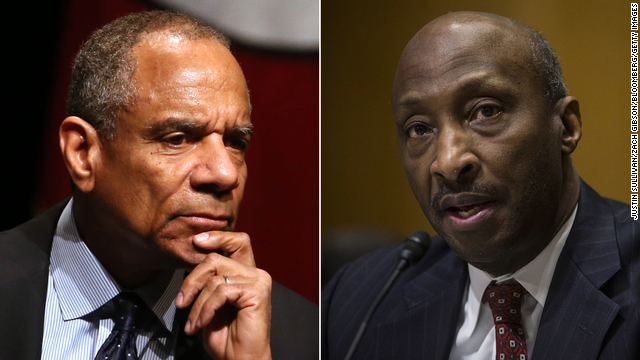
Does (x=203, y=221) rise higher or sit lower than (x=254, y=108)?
lower

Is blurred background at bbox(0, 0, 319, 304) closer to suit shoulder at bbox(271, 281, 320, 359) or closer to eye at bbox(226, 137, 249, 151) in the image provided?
suit shoulder at bbox(271, 281, 320, 359)

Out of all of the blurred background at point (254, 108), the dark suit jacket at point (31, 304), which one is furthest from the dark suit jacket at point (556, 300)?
the blurred background at point (254, 108)

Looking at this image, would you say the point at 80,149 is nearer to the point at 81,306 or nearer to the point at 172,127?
the point at 172,127

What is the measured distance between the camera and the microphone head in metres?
2.01

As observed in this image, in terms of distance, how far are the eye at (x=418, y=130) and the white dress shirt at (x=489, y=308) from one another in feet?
1.66

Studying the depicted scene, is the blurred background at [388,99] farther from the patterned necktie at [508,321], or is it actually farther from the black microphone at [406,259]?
the patterned necktie at [508,321]

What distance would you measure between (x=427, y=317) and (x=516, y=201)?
0.54 meters

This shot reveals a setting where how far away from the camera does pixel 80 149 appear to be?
1899 millimetres

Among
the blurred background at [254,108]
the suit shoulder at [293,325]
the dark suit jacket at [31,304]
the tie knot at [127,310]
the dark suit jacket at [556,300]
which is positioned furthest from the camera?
the suit shoulder at [293,325]

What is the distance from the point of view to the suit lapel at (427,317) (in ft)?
6.50

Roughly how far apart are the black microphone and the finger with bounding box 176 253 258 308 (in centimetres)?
43

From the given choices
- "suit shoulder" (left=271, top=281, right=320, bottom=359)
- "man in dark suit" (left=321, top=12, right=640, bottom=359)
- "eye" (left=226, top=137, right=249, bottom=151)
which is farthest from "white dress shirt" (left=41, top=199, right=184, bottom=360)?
"man in dark suit" (left=321, top=12, right=640, bottom=359)

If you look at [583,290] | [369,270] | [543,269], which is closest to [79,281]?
[369,270]

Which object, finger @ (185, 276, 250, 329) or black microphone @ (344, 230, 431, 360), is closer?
finger @ (185, 276, 250, 329)
